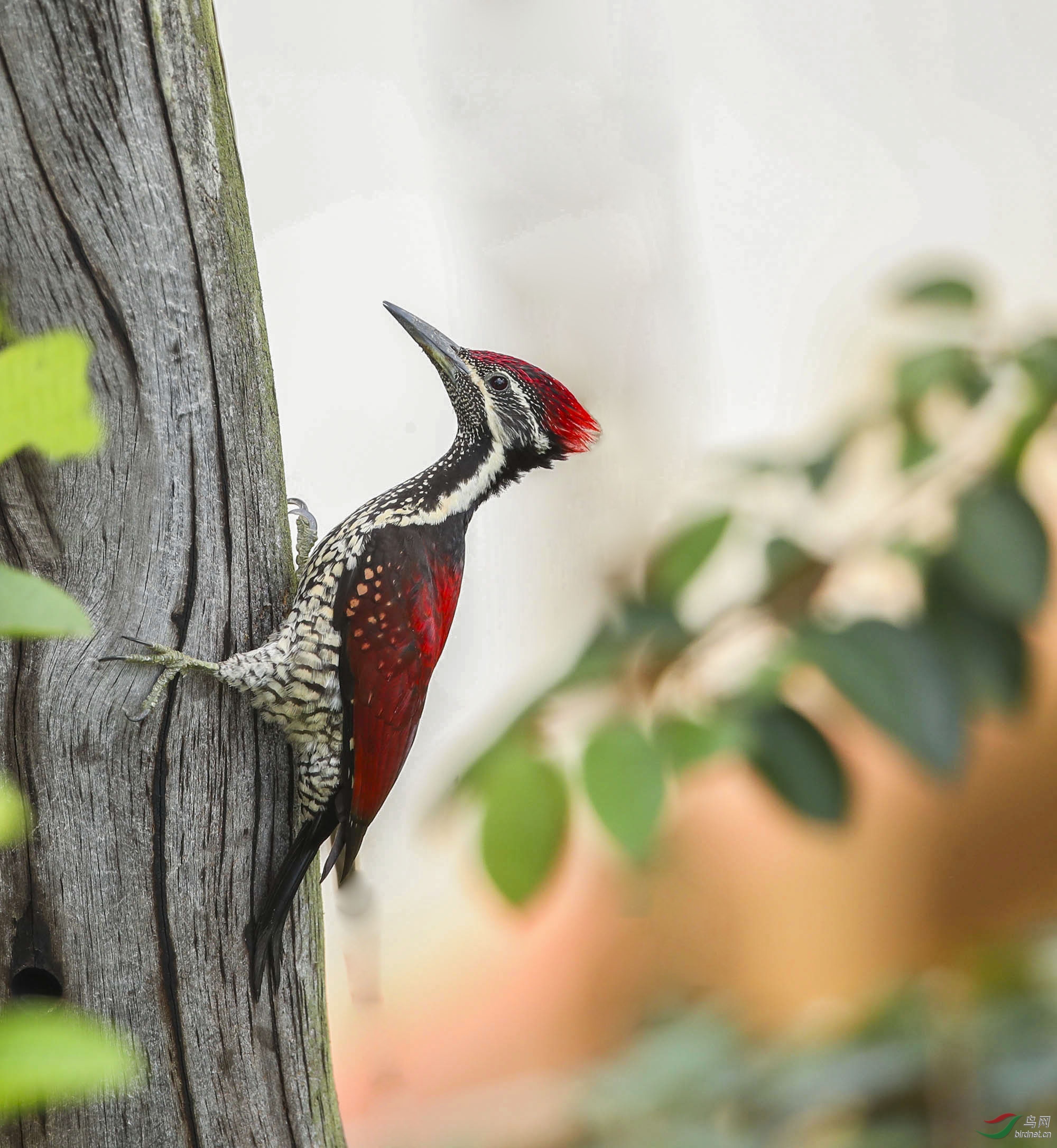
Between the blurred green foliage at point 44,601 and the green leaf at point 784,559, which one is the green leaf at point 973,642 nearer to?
the green leaf at point 784,559

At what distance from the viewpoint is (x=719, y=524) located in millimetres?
1258

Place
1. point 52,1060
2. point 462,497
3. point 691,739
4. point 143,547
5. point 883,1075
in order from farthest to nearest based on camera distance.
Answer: point 883,1075, point 462,497, point 691,739, point 143,547, point 52,1060

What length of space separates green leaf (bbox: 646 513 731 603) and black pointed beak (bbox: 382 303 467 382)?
0.34 m

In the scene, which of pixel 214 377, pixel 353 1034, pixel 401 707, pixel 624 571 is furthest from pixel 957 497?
pixel 353 1034

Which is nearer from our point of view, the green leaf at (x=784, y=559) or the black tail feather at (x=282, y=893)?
the black tail feather at (x=282, y=893)

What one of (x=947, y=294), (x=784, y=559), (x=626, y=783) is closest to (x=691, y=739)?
(x=626, y=783)

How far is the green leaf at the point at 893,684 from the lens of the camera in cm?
110

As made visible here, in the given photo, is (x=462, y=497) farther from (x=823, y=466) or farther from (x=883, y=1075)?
(x=883, y=1075)

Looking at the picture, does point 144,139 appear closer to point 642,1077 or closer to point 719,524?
point 719,524

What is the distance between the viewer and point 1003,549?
1.13 metres

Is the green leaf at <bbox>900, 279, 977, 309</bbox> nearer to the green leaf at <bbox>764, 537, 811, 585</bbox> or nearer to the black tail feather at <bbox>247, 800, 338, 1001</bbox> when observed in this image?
the green leaf at <bbox>764, 537, 811, 585</bbox>

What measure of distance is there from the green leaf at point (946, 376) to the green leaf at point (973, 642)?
0.67ft

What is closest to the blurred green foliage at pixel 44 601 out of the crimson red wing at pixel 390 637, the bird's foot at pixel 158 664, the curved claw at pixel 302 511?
the bird's foot at pixel 158 664

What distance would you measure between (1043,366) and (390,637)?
0.76 m
